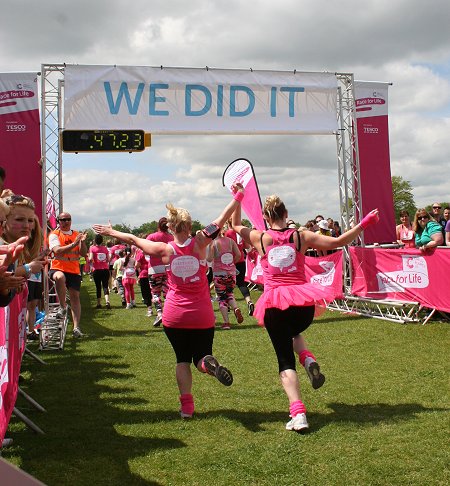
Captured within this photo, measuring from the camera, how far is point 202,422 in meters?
5.29

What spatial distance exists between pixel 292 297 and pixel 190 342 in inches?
41.3

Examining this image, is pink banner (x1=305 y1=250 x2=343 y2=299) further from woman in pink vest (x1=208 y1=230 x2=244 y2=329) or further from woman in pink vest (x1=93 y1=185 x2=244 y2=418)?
woman in pink vest (x1=93 y1=185 x2=244 y2=418)

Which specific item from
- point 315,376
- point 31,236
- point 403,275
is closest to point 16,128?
point 31,236

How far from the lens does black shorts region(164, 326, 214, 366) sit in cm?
549

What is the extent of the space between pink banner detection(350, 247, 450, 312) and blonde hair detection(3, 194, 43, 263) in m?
7.29

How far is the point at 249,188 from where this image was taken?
5.98m

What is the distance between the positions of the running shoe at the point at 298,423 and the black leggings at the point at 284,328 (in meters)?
0.46

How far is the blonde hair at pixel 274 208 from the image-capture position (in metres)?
5.45

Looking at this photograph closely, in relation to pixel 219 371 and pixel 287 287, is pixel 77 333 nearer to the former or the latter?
pixel 219 371

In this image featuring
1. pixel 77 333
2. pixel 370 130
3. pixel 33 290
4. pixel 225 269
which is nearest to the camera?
pixel 33 290

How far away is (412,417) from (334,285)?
8563mm

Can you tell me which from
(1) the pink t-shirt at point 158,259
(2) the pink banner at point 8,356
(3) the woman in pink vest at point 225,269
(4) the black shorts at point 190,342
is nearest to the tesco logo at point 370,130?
(3) the woman in pink vest at point 225,269

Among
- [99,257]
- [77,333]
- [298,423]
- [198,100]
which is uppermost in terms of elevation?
[198,100]

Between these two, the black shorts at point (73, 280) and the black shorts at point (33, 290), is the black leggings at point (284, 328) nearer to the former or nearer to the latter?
the black shorts at point (33, 290)
